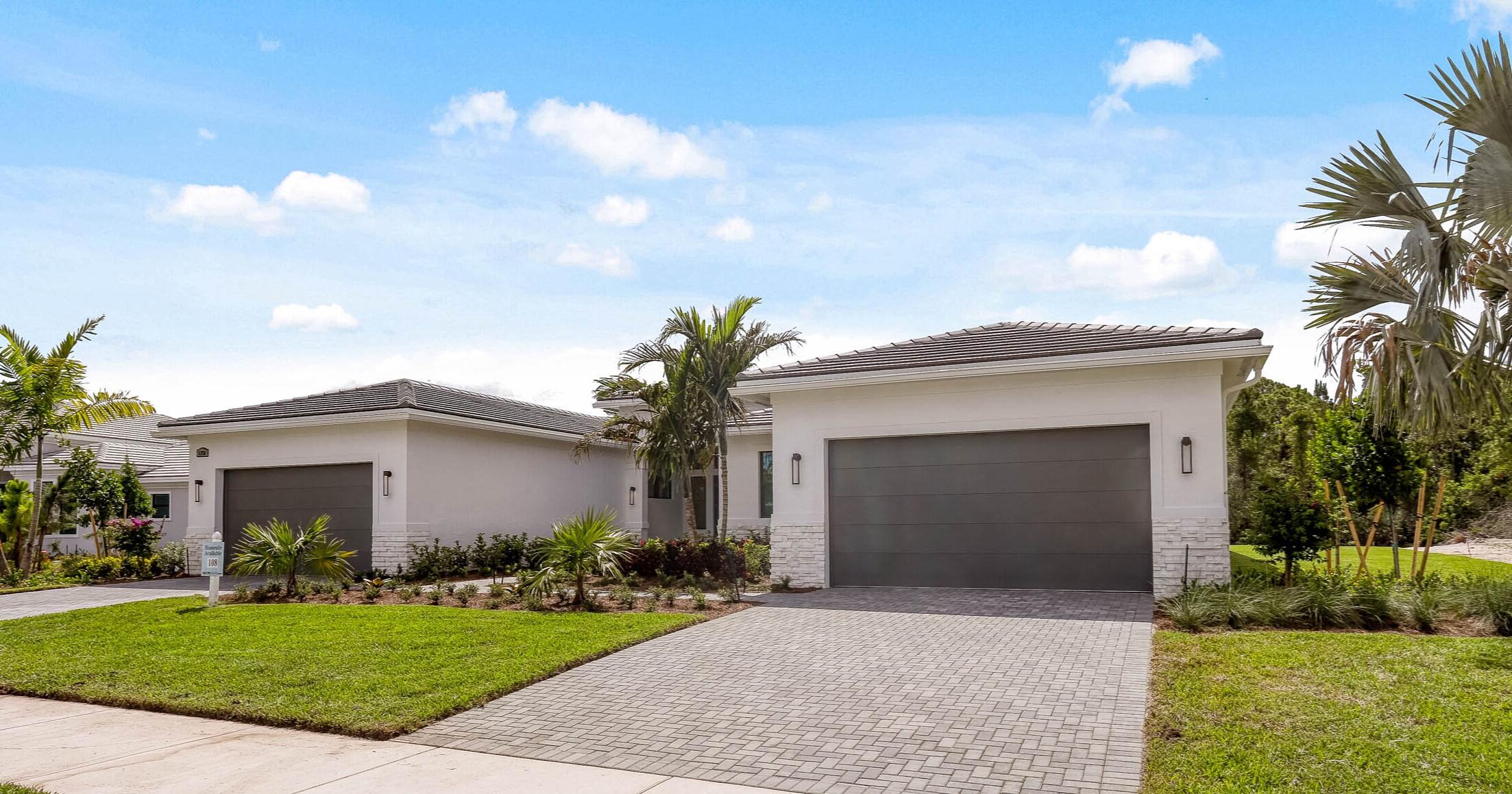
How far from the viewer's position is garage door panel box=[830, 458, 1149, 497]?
43.1ft

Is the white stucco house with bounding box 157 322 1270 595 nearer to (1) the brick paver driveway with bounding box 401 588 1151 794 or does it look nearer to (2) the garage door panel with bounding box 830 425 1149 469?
(2) the garage door panel with bounding box 830 425 1149 469

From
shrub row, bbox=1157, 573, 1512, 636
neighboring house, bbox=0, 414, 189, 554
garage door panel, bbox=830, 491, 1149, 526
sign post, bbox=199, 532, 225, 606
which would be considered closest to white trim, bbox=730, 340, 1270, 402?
garage door panel, bbox=830, 491, 1149, 526

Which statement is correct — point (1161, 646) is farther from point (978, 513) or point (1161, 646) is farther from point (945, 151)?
point (945, 151)

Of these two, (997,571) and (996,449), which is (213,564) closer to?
(997,571)

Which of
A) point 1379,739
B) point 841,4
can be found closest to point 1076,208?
point 841,4

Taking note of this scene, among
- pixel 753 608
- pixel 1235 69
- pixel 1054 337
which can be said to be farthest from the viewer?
pixel 1054 337

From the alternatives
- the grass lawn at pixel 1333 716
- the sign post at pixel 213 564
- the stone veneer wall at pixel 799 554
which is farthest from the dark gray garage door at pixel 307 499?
the grass lawn at pixel 1333 716

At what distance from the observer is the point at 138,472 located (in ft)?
90.3

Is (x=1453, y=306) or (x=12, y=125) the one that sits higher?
(x=12, y=125)

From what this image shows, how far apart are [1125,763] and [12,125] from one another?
45.5 ft

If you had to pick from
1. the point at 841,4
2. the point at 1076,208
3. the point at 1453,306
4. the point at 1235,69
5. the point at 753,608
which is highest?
the point at 841,4

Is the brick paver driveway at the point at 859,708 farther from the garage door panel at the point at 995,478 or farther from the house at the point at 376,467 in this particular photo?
the house at the point at 376,467

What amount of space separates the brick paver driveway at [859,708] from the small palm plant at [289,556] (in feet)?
23.1

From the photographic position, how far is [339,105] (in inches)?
524
